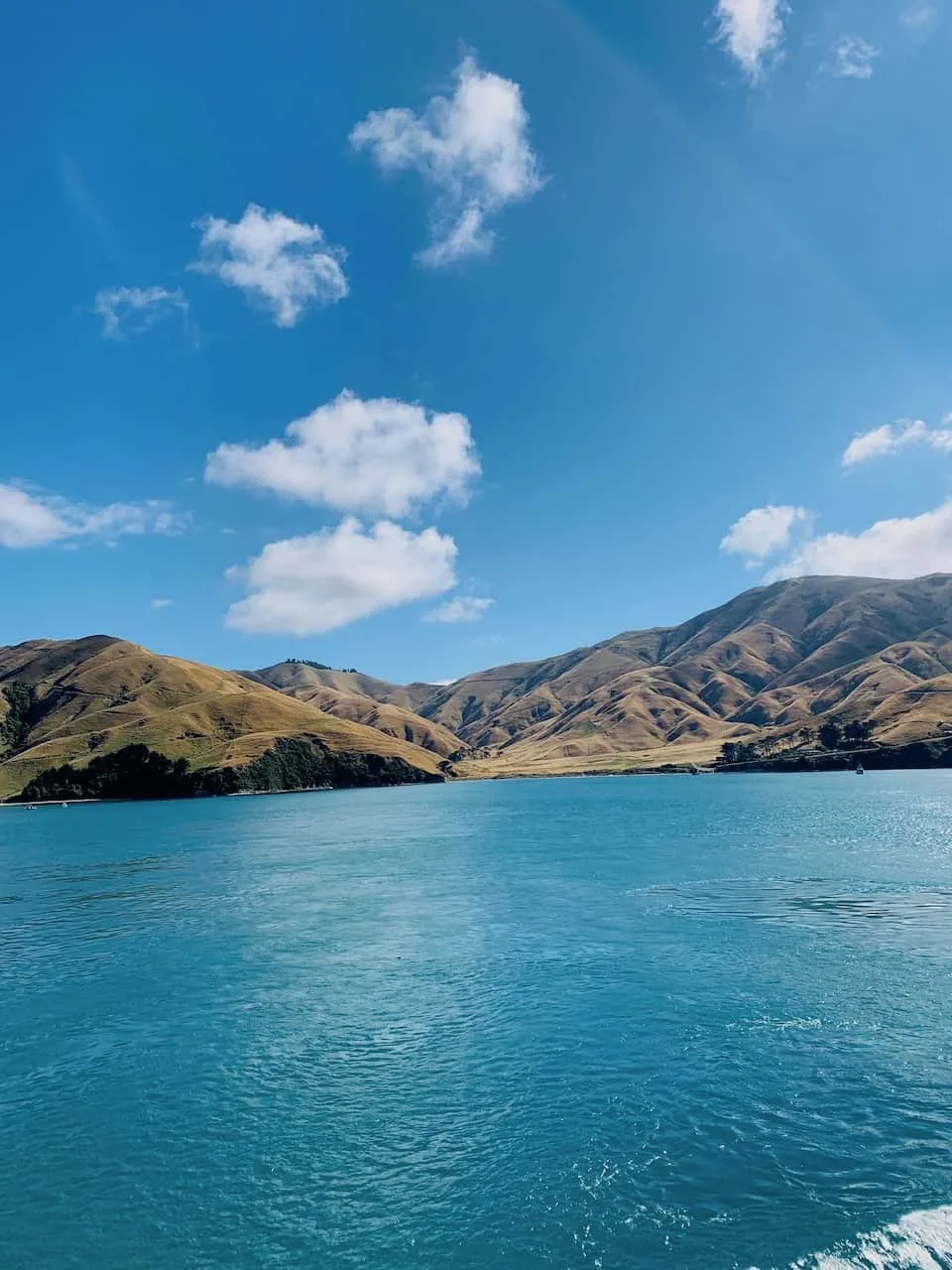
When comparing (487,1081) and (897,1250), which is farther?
(487,1081)

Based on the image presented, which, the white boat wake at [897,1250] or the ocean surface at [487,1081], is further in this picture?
the ocean surface at [487,1081]

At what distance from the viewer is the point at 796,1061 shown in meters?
35.2

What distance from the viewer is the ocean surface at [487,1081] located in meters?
24.5

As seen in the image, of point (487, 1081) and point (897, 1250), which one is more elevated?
point (487, 1081)

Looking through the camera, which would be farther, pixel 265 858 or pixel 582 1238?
pixel 265 858

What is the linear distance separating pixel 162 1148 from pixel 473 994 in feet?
67.5

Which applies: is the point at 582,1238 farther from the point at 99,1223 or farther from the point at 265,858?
the point at 265,858

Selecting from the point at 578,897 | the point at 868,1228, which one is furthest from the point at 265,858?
the point at 868,1228

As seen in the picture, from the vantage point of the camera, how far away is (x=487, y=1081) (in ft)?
115

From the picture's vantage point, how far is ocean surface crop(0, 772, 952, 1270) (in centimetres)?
2448

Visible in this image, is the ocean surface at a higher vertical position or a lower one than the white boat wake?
higher

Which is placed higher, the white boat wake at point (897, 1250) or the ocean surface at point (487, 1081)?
the ocean surface at point (487, 1081)

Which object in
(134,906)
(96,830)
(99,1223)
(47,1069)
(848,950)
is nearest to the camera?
(99,1223)

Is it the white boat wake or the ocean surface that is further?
the ocean surface
